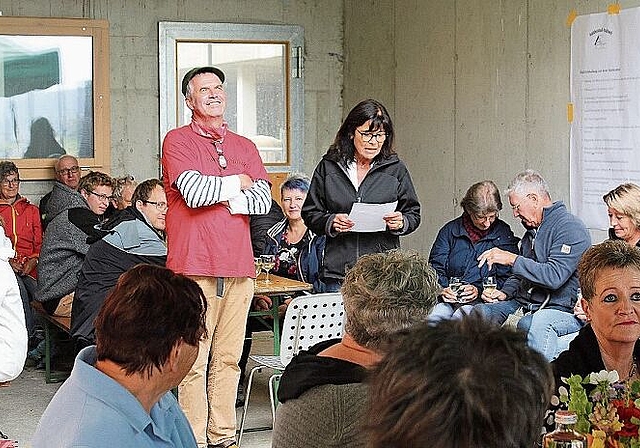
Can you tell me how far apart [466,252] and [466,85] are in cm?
168

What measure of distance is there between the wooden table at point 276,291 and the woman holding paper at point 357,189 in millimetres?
447

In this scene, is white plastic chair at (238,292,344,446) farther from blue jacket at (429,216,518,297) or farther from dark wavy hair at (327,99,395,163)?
blue jacket at (429,216,518,297)

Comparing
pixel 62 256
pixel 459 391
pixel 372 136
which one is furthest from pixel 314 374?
pixel 62 256

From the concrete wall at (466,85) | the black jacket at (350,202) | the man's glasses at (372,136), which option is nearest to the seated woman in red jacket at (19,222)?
the concrete wall at (466,85)

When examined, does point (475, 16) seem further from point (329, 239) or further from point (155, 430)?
point (155, 430)

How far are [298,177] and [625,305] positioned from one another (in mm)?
3693

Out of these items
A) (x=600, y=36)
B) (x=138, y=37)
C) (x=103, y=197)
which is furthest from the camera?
(x=138, y=37)

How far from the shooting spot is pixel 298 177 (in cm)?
646

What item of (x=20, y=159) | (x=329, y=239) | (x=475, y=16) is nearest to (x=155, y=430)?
(x=329, y=239)

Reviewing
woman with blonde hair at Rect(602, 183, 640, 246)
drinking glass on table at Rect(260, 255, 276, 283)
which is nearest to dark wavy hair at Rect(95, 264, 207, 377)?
woman with blonde hair at Rect(602, 183, 640, 246)

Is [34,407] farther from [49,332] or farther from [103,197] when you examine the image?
[103,197]

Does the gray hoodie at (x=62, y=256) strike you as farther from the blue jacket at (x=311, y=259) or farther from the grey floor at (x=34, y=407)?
the blue jacket at (x=311, y=259)

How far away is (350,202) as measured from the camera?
512 cm

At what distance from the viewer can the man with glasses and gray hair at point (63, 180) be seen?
783cm
